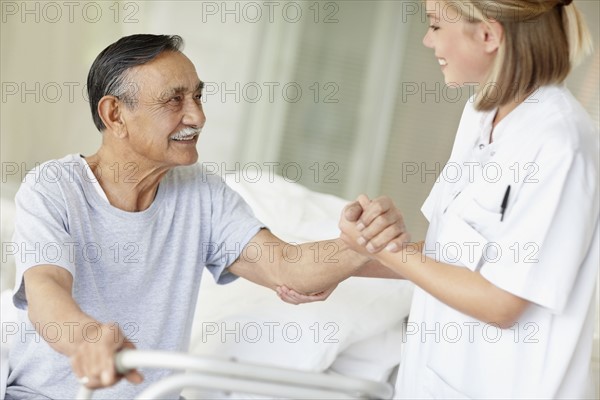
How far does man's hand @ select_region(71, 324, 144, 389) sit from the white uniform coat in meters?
0.56

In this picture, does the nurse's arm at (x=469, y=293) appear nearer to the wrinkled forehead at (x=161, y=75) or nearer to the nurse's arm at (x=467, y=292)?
the nurse's arm at (x=467, y=292)

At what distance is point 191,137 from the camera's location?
1.81 m

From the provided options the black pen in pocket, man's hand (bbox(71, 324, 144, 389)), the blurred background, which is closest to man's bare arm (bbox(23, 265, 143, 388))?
man's hand (bbox(71, 324, 144, 389))

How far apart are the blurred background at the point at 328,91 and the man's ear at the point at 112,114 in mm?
2248

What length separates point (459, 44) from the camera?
1469mm

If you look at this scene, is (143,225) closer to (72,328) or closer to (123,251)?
(123,251)

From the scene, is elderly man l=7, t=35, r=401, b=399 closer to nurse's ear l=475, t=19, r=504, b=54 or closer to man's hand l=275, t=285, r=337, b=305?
man's hand l=275, t=285, r=337, b=305

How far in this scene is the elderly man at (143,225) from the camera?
5.60ft

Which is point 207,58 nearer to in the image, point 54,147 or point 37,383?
point 54,147

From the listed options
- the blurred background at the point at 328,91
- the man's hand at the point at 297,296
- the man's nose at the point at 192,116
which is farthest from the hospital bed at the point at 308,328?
the blurred background at the point at 328,91

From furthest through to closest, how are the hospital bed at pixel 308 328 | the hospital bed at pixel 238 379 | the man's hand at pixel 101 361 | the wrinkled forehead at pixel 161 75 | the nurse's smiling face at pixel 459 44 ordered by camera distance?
the hospital bed at pixel 308 328 < the wrinkled forehead at pixel 161 75 < the nurse's smiling face at pixel 459 44 < the man's hand at pixel 101 361 < the hospital bed at pixel 238 379

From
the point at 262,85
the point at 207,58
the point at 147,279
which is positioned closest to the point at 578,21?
the point at 147,279

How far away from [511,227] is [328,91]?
3537mm

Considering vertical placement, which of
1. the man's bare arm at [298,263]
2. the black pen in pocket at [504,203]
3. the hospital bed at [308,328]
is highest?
the black pen in pocket at [504,203]
